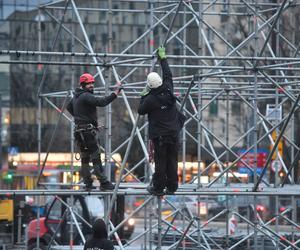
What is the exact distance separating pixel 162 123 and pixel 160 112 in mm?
134

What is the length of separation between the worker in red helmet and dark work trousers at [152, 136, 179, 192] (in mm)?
842

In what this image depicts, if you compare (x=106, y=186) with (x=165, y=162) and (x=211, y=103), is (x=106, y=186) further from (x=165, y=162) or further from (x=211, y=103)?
(x=211, y=103)

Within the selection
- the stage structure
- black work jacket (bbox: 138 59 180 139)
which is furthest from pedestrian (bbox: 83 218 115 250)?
black work jacket (bbox: 138 59 180 139)

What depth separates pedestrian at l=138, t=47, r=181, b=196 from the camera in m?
11.5

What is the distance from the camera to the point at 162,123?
11.5m

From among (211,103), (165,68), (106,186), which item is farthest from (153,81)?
(211,103)

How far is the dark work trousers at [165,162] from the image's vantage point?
11.5 m

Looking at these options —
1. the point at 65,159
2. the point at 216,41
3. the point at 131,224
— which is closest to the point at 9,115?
the point at 65,159

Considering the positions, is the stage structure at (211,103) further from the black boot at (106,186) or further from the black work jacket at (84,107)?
the black work jacket at (84,107)

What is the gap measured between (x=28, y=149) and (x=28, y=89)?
3826 millimetres

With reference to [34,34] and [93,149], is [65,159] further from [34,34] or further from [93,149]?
[93,149]

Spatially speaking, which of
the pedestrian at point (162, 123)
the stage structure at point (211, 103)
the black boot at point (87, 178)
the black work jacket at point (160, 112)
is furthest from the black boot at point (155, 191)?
the black boot at point (87, 178)

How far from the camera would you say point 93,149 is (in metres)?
12.3

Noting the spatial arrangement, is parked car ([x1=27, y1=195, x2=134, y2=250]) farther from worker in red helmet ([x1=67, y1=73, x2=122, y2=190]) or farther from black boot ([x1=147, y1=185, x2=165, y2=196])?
black boot ([x1=147, y1=185, x2=165, y2=196])
